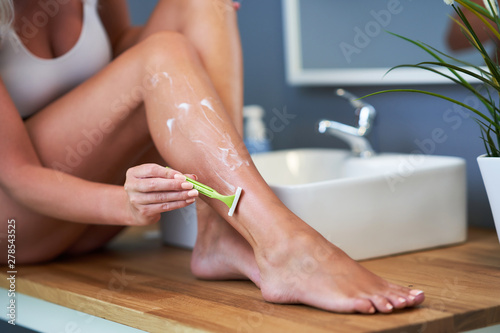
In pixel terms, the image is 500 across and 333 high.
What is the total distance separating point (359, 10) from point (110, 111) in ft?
2.20

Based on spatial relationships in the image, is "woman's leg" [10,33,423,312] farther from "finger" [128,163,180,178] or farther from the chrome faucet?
the chrome faucet

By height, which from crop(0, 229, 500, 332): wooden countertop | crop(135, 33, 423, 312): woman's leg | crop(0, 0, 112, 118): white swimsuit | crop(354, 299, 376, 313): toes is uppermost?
crop(0, 0, 112, 118): white swimsuit

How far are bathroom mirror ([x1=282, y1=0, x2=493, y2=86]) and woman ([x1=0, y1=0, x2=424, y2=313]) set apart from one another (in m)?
0.40

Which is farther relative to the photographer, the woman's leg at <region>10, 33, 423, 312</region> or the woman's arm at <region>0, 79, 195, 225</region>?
the woman's arm at <region>0, 79, 195, 225</region>

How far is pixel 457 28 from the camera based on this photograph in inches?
56.0

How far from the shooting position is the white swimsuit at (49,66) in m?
1.32

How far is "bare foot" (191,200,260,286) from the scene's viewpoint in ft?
3.77

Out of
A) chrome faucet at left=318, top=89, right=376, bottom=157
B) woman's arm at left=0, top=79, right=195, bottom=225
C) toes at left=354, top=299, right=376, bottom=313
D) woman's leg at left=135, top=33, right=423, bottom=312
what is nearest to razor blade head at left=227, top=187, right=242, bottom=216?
woman's leg at left=135, top=33, right=423, bottom=312

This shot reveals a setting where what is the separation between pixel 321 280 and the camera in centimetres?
101

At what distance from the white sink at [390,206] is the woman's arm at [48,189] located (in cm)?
28

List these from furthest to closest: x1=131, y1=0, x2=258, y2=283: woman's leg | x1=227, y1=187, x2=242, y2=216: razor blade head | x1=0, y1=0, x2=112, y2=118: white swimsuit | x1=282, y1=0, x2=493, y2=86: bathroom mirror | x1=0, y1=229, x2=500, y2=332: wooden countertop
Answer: x1=282, y1=0, x2=493, y2=86: bathroom mirror → x1=0, y1=0, x2=112, y2=118: white swimsuit → x1=131, y1=0, x2=258, y2=283: woman's leg → x1=227, y1=187, x2=242, y2=216: razor blade head → x1=0, y1=229, x2=500, y2=332: wooden countertop

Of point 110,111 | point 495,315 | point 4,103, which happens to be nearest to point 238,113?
point 110,111

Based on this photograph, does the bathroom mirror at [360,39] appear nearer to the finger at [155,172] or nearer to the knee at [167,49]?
the knee at [167,49]

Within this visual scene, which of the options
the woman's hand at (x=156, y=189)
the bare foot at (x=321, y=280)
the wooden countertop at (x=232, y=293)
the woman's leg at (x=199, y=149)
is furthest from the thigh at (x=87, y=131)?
the bare foot at (x=321, y=280)
